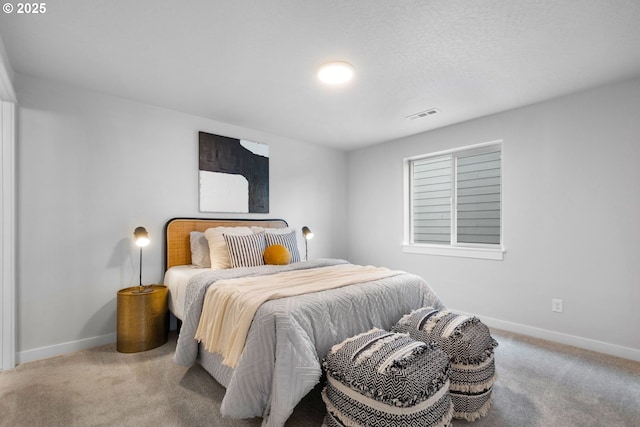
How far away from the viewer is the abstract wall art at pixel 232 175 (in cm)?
355

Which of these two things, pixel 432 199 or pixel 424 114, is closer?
pixel 424 114

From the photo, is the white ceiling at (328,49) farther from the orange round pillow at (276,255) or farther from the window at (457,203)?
the orange round pillow at (276,255)

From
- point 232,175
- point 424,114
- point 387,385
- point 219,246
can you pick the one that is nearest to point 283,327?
point 387,385

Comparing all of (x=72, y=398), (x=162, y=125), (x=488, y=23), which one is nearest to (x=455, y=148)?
(x=488, y=23)

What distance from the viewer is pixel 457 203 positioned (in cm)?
393

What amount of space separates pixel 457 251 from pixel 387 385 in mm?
2697

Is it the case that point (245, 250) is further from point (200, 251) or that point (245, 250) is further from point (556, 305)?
point (556, 305)

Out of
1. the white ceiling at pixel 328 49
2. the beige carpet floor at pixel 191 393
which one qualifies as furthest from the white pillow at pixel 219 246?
the white ceiling at pixel 328 49

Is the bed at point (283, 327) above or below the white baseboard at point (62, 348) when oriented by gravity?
above

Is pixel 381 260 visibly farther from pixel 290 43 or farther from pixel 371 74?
pixel 290 43

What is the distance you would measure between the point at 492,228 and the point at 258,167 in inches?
115

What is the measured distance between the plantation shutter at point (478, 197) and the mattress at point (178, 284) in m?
3.06

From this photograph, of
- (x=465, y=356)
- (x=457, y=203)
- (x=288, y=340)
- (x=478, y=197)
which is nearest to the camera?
(x=288, y=340)

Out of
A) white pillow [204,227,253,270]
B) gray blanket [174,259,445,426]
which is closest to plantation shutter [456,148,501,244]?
gray blanket [174,259,445,426]
